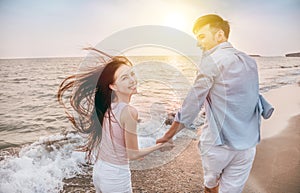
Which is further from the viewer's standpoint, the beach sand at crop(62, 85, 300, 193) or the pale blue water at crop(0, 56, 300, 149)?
the pale blue water at crop(0, 56, 300, 149)

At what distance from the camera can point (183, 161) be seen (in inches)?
130

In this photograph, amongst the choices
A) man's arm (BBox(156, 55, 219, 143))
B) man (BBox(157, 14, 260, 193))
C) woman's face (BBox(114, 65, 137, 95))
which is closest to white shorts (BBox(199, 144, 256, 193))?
man (BBox(157, 14, 260, 193))

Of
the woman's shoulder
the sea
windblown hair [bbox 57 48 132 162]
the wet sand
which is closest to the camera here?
the woman's shoulder

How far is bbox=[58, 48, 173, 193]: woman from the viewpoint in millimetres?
1304

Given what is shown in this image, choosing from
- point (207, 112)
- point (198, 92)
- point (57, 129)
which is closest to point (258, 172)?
point (207, 112)

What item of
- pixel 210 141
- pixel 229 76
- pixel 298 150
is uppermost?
pixel 229 76

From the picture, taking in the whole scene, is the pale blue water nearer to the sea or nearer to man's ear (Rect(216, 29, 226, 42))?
the sea

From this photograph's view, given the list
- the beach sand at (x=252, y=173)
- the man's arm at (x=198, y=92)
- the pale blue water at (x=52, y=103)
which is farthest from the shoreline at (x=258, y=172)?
the man's arm at (x=198, y=92)

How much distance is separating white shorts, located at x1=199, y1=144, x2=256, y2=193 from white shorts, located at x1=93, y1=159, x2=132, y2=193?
22.8 inches

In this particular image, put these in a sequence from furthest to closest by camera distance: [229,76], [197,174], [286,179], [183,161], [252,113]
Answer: [183,161], [197,174], [286,179], [252,113], [229,76]

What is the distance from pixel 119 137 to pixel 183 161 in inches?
85.3

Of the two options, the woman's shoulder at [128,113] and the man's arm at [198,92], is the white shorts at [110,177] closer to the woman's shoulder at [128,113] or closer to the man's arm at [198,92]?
the woman's shoulder at [128,113]

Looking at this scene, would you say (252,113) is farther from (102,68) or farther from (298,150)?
(298,150)

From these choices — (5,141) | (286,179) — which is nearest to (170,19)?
(286,179)
